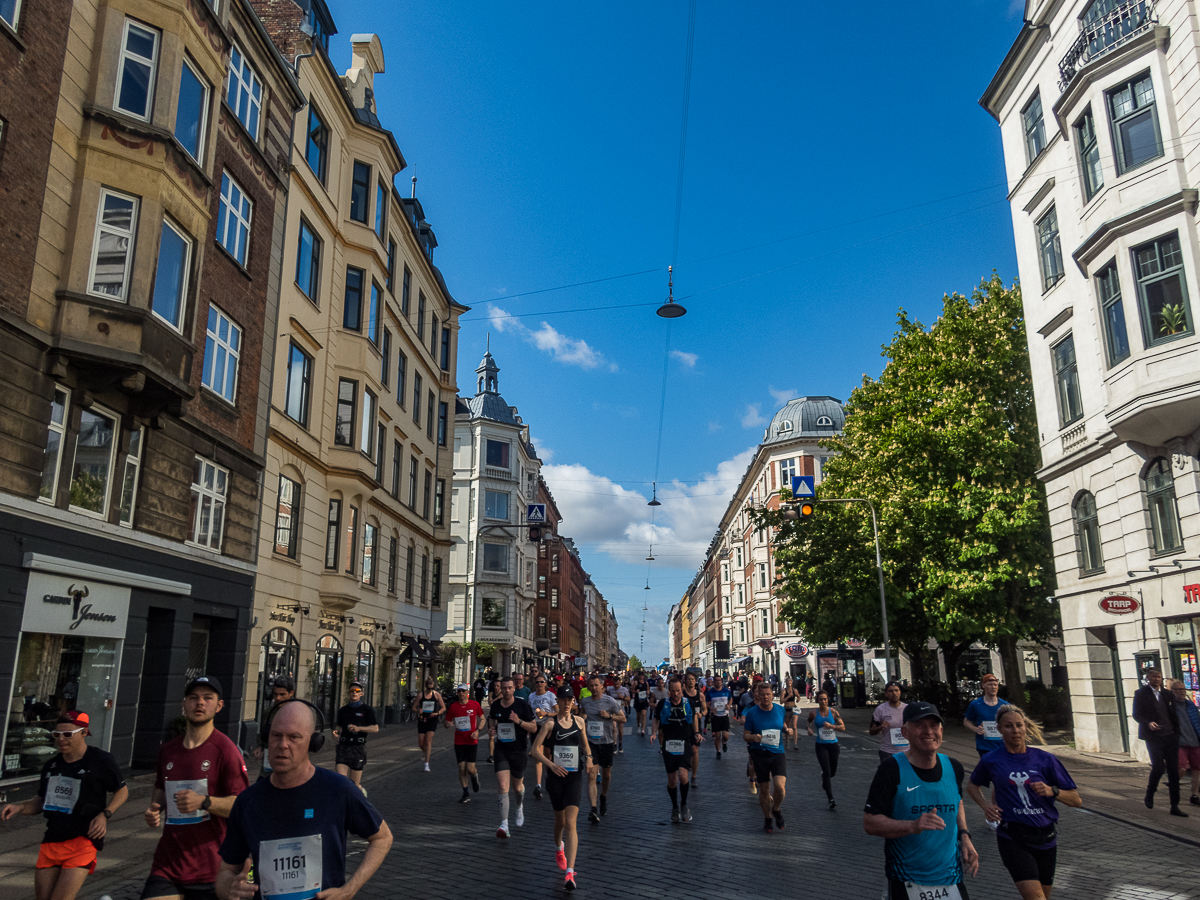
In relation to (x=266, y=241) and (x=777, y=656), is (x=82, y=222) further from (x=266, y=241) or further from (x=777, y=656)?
(x=777, y=656)

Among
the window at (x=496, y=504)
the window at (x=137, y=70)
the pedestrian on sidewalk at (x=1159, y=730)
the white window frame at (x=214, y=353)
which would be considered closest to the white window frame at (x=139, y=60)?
the window at (x=137, y=70)

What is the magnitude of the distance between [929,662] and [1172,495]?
78.3 ft

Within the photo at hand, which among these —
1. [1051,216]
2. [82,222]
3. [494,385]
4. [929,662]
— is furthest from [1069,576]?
[494,385]

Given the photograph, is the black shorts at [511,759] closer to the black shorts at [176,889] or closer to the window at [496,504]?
the black shorts at [176,889]

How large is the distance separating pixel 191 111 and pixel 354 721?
453 inches

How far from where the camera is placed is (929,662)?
39719mm

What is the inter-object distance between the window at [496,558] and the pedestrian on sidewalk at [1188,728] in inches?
1934

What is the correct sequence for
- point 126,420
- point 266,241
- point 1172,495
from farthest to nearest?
point 266,241, point 1172,495, point 126,420

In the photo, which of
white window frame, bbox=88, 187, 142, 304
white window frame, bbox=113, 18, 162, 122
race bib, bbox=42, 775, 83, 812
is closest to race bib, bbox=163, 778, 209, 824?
race bib, bbox=42, 775, 83, 812

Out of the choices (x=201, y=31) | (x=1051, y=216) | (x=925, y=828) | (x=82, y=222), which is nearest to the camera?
(x=925, y=828)

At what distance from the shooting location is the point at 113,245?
47.1 ft

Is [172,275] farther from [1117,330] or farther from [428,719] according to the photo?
[1117,330]

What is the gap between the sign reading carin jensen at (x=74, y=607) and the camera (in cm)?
1261

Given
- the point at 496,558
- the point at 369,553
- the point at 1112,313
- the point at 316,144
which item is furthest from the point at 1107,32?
the point at 496,558
